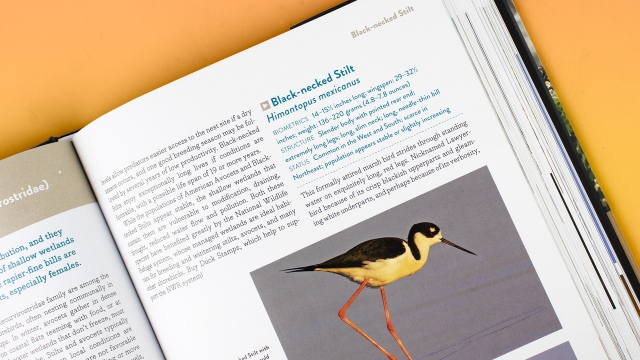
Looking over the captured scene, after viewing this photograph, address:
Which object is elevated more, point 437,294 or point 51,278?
point 51,278

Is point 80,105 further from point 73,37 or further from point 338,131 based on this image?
point 338,131

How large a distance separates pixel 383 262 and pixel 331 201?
9 cm

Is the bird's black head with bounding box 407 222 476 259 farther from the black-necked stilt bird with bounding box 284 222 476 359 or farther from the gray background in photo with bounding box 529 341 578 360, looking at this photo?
the gray background in photo with bounding box 529 341 578 360

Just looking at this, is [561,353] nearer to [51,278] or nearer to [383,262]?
[383,262]

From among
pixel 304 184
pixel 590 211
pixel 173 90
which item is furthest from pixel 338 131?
pixel 590 211

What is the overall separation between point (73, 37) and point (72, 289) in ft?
0.99

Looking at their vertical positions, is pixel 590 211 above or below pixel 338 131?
below

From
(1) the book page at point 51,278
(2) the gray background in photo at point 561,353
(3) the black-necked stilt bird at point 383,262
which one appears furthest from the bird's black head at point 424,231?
(1) the book page at point 51,278

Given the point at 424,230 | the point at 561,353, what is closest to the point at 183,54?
the point at 424,230

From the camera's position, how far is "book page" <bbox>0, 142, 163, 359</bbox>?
519 mm

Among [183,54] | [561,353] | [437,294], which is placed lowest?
[561,353]

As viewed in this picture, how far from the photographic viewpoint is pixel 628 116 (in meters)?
0.54

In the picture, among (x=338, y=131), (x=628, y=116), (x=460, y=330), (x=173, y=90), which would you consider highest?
(x=173, y=90)

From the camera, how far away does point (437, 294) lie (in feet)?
1.78
